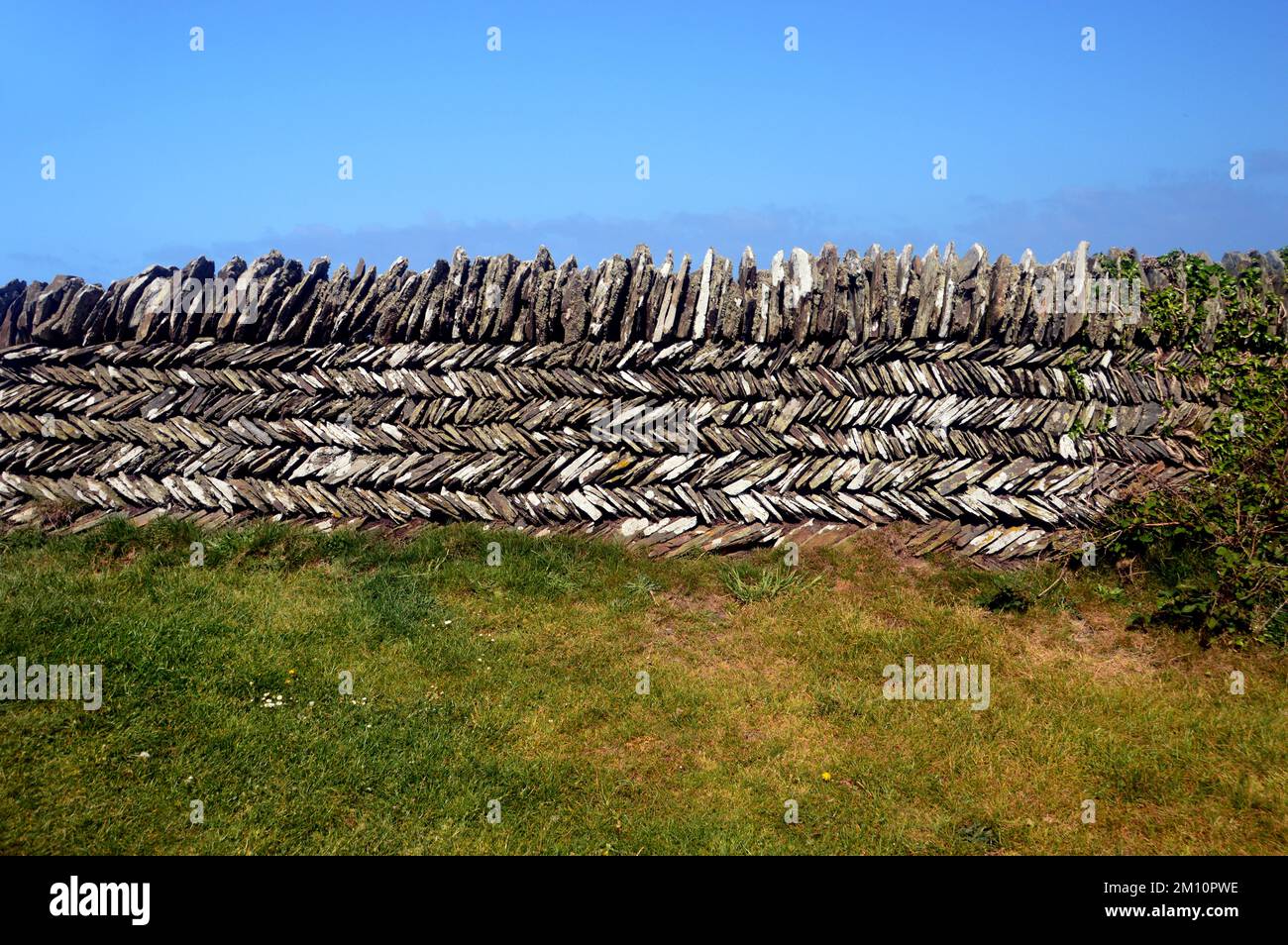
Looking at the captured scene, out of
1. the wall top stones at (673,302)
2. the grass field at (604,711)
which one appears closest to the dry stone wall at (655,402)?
the wall top stones at (673,302)

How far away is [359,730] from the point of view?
22.1 feet

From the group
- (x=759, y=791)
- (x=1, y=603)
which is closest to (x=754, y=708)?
(x=759, y=791)

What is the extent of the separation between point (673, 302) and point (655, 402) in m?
1.09

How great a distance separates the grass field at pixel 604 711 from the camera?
5.86 metres

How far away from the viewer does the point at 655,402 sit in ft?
32.4

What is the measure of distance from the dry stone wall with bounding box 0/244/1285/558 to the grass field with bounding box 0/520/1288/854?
0.72 metres

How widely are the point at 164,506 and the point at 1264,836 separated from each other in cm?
1070

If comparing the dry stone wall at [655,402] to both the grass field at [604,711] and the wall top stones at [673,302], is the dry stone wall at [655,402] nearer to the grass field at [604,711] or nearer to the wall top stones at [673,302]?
the wall top stones at [673,302]

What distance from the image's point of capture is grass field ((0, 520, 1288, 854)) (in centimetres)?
586

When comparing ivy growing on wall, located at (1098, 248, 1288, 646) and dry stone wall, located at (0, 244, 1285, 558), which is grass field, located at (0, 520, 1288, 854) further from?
dry stone wall, located at (0, 244, 1285, 558)

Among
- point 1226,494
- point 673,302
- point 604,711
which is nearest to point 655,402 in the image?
point 673,302

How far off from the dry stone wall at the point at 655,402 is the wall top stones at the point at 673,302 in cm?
3

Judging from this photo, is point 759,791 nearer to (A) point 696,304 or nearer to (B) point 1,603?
(A) point 696,304

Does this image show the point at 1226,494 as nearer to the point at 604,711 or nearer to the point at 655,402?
the point at 655,402
